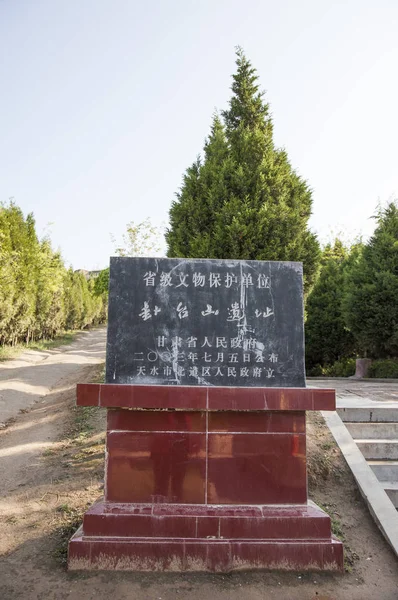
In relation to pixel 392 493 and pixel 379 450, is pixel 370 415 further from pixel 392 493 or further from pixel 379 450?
pixel 392 493

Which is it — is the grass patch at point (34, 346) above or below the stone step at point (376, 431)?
below

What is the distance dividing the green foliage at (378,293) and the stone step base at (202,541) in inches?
390

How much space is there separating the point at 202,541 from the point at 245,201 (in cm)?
613

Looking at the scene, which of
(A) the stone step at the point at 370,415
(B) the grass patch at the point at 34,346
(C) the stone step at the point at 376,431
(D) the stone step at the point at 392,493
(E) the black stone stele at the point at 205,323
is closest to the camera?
(E) the black stone stele at the point at 205,323

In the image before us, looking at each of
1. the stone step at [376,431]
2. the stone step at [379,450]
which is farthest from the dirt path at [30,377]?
the stone step at [379,450]

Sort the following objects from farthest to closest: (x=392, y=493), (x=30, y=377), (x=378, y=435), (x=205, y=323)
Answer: (x=30, y=377) → (x=378, y=435) → (x=392, y=493) → (x=205, y=323)

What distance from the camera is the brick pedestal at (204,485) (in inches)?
134

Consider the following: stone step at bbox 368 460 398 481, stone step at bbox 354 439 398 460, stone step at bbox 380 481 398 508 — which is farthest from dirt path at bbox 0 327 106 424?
stone step at bbox 380 481 398 508

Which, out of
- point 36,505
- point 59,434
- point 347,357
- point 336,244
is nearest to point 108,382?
point 36,505

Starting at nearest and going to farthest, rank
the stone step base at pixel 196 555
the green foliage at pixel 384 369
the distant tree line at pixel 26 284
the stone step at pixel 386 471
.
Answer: the stone step base at pixel 196 555 → the stone step at pixel 386 471 → the green foliage at pixel 384 369 → the distant tree line at pixel 26 284

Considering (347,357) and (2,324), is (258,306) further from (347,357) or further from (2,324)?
(2,324)

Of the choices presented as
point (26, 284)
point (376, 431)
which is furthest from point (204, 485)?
point (26, 284)

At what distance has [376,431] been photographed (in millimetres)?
5434

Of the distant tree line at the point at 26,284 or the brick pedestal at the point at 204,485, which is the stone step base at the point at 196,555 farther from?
the distant tree line at the point at 26,284
